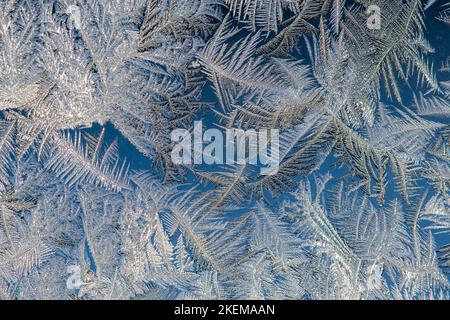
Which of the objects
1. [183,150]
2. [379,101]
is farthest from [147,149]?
[379,101]

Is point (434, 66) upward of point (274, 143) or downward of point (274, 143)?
upward

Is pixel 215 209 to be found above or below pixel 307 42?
below

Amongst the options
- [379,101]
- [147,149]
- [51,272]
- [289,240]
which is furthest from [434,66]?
[51,272]

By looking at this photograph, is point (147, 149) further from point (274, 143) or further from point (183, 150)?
point (274, 143)

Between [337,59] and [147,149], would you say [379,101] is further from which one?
[147,149]

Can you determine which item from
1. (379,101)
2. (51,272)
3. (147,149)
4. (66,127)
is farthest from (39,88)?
(379,101)
